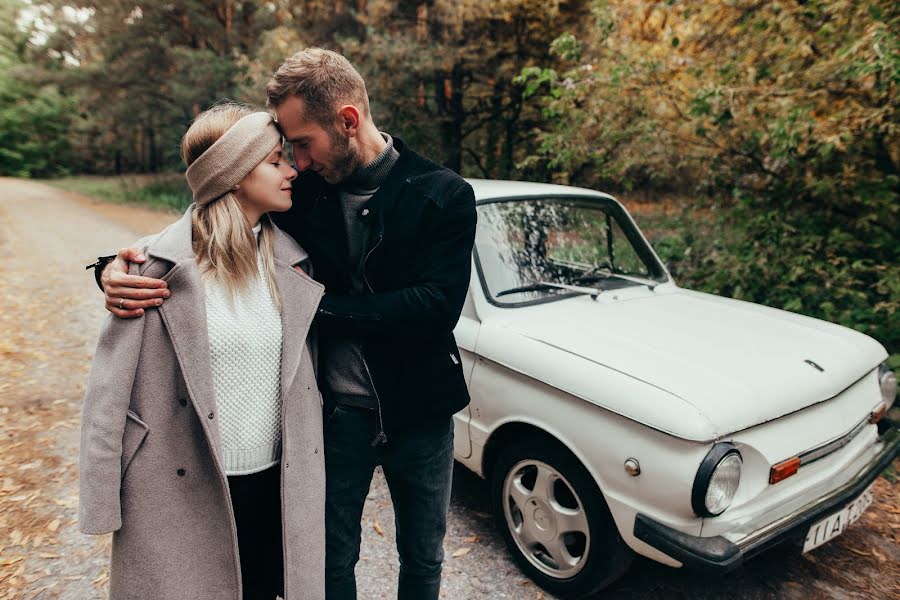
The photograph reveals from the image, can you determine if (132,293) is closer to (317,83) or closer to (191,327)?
(191,327)

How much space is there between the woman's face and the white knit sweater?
0.16 meters

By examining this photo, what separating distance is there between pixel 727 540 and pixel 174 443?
1921 mm

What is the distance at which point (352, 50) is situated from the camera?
11.8 m

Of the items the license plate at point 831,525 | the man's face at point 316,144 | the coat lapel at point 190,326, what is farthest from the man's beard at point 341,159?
the license plate at point 831,525

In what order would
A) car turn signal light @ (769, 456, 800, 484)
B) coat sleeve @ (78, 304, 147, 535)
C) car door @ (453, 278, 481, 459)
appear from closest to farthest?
coat sleeve @ (78, 304, 147, 535)
car turn signal light @ (769, 456, 800, 484)
car door @ (453, 278, 481, 459)

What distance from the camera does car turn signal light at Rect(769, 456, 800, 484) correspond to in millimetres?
2322

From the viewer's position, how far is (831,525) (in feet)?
8.36

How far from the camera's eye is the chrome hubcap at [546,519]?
265 cm

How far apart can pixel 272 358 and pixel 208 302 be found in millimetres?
237

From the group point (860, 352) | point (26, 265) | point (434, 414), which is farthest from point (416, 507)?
point (26, 265)

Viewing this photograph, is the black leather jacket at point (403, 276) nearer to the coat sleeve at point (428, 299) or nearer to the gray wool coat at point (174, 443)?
the coat sleeve at point (428, 299)

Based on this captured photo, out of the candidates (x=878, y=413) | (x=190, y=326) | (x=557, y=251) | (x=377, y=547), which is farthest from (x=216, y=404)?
(x=878, y=413)

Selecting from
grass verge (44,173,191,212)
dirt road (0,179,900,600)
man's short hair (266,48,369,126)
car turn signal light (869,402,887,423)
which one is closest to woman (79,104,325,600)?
man's short hair (266,48,369,126)

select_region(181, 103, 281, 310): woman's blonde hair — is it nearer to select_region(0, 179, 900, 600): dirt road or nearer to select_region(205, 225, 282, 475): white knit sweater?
select_region(205, 225, 282, 475): white knit sweater
